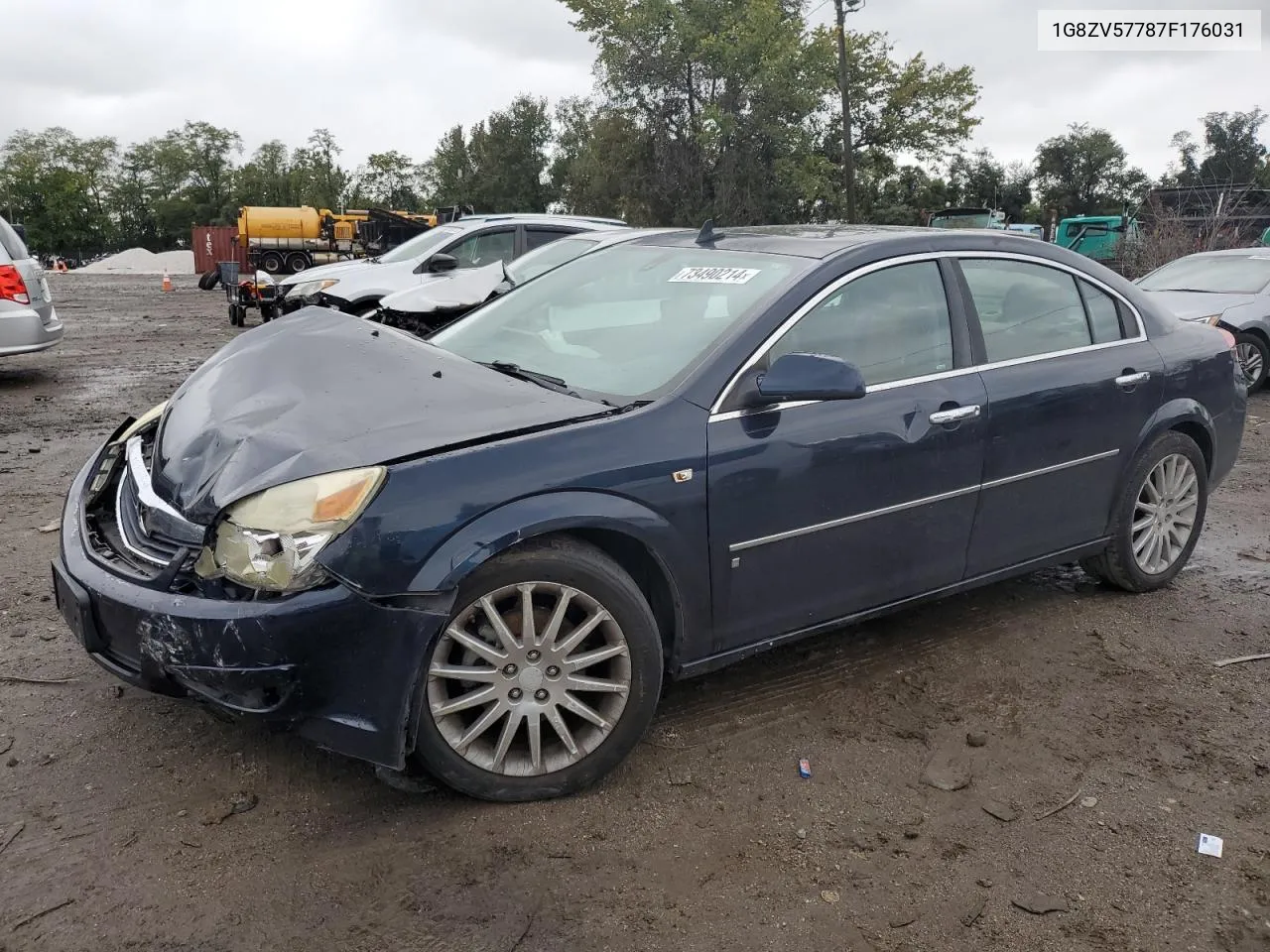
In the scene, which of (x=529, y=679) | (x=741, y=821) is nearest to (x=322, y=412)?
(x=529, y=679)

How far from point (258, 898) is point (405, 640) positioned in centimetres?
70

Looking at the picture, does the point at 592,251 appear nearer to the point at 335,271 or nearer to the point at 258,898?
the point at 258,898

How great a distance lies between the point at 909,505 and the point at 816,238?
105 cm

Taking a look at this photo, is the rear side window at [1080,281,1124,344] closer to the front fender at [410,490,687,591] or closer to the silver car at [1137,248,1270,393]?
the front fender at [410,490,687,591]

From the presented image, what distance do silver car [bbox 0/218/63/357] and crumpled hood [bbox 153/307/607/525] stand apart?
720cm

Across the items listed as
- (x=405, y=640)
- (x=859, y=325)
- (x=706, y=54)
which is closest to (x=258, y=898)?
(x=405, y=640)

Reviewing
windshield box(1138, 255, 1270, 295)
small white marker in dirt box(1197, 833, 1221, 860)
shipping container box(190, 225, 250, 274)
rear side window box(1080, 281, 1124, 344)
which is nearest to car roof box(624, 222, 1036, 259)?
rear side window box(1080, 281, 1124, 344)

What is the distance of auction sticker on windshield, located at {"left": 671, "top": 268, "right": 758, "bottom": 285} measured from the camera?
140 inches

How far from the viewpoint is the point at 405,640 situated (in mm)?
2586

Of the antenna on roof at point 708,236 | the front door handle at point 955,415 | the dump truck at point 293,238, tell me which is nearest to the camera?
the front door handle at point 955,415

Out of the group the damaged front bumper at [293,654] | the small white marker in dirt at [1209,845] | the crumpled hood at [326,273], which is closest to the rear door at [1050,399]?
the small white marker in dirt at [1209,845]

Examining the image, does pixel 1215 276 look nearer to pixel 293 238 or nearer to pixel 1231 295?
pixel 1231 295

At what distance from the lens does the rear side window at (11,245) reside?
9414 mm

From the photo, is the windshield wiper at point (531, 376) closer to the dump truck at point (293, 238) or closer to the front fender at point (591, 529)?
the front fender at point (591, 529)
